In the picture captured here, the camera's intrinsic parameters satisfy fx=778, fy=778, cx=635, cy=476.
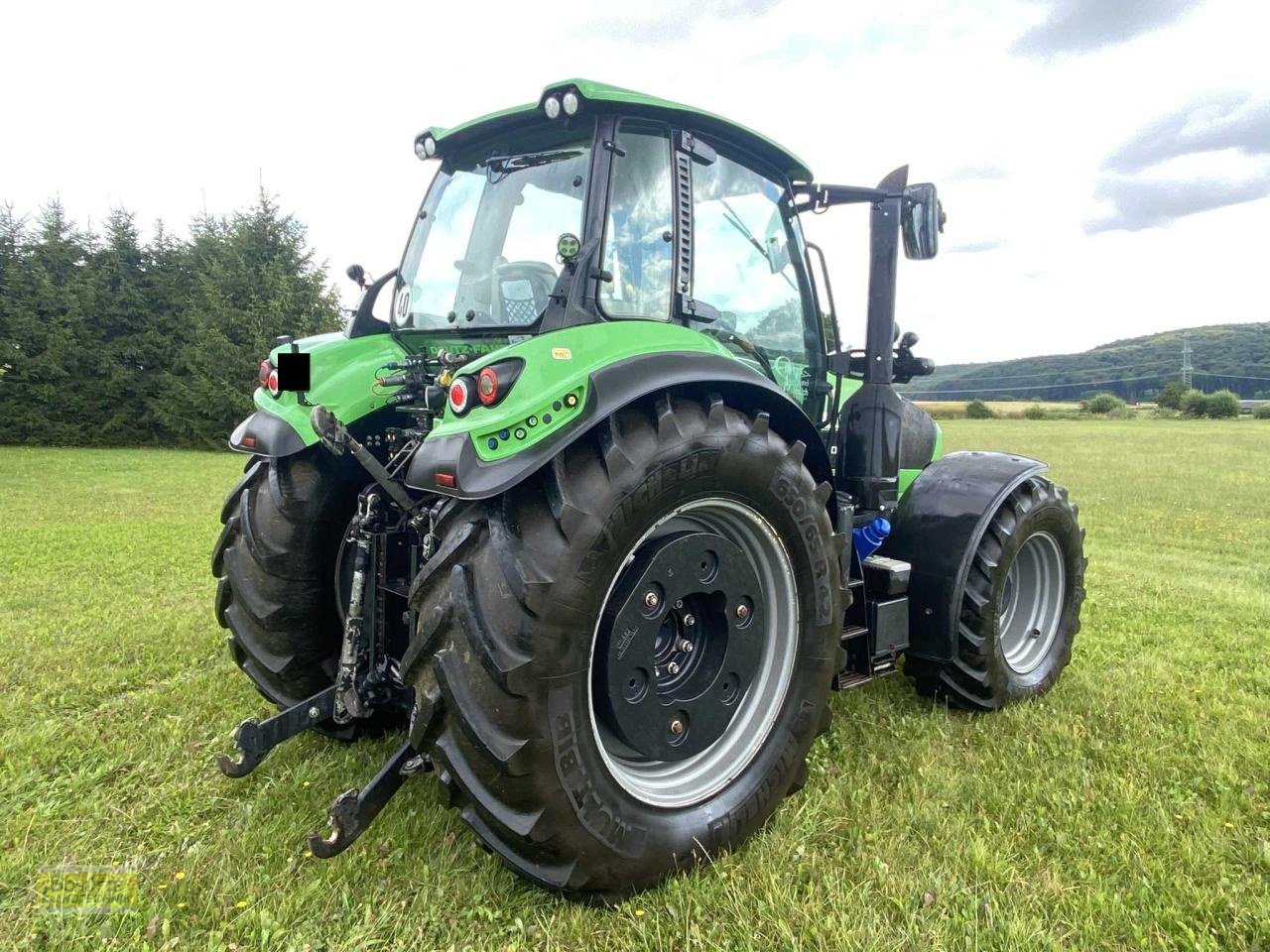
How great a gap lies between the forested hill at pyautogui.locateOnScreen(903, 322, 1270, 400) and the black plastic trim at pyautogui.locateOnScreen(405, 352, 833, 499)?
77.2 m

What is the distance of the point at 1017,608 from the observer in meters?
4.01

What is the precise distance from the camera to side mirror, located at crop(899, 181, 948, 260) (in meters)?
3.21

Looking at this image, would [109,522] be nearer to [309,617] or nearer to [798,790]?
[309,617]

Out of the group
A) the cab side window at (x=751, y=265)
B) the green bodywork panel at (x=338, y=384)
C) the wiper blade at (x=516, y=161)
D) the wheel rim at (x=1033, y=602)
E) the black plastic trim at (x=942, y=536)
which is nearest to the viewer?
the wiper blade at (x=516, y=161)

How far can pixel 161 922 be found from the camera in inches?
83.1

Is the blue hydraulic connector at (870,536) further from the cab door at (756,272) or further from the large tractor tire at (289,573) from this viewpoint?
the large tractor tire at (289,573)

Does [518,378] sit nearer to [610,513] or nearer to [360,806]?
[610,513]

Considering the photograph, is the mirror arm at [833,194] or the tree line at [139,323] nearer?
the mirror arm at [833,194]

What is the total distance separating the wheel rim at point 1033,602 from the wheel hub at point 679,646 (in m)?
1.93

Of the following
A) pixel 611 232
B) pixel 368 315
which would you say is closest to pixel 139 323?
pixel 368 315

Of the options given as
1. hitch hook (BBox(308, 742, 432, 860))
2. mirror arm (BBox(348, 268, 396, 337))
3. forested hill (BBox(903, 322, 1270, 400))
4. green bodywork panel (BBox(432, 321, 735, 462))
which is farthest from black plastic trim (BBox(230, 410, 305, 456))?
forested hill (BBox(903, 322, 1270, 400))

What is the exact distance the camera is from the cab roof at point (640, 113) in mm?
2486

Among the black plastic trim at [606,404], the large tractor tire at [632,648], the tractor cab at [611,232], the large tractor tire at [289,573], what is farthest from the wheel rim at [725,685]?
the large tractor tire at [289,573]

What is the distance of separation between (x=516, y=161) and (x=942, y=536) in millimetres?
2377
